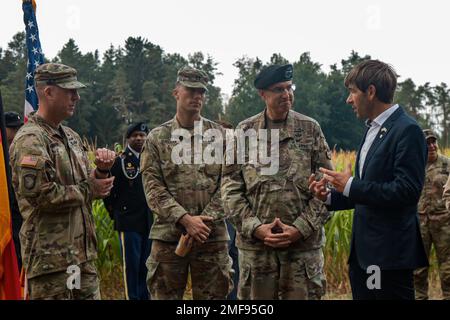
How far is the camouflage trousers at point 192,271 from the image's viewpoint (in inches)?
159

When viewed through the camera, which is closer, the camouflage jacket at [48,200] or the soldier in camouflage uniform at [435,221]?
the camouflage jacket at [48,200]

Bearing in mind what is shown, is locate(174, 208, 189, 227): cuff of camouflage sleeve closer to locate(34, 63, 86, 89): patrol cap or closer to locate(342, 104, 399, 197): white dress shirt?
locate(34, 63, 86, 89): patrol cap

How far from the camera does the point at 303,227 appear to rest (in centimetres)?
357

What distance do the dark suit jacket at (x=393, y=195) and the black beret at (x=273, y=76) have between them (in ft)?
3.00

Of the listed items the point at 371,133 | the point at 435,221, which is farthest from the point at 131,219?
the point at 371,133

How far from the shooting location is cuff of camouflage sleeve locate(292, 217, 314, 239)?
140 inches

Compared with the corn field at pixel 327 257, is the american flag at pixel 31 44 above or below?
above

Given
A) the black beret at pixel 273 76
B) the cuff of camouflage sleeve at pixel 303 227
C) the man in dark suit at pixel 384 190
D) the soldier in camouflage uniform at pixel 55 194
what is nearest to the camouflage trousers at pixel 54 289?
the soldier in camouflage uniform at pixel 55 194

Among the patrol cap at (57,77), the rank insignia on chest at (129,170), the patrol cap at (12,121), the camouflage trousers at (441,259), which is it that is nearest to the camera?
the patrol cap at (57,77)

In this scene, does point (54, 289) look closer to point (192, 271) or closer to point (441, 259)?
point (192, 271)

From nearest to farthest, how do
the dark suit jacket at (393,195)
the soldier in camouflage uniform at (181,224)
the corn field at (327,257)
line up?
the dark suit jacket at (393,195), the soldier in camouflage uniform at (181,224), the corn field at (327,257)

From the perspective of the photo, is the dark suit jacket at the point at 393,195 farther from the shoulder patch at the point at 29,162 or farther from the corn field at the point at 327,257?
the corn field at the point at 327,257
